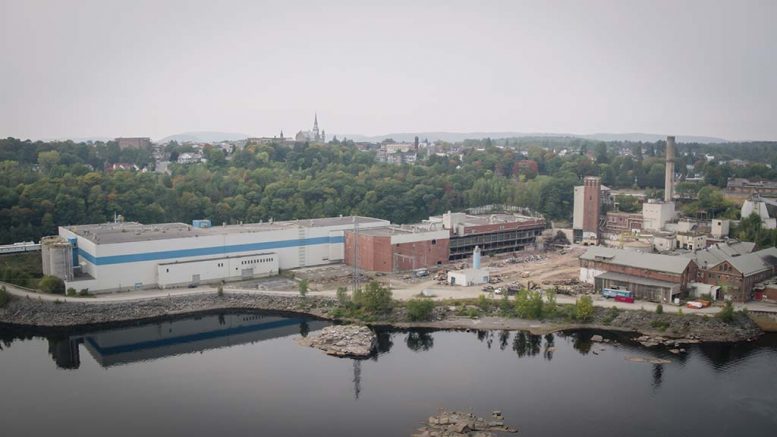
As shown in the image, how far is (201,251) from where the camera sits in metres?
15.5

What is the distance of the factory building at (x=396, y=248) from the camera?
55.2 feet

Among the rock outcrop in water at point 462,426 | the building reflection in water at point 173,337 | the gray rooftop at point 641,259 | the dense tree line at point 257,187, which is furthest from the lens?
the dense tree line at point 257,187

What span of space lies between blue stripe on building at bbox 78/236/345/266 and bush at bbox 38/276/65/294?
2.57 ft

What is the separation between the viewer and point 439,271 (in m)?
16.9

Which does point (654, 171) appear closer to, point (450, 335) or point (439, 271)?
point (439, 271)

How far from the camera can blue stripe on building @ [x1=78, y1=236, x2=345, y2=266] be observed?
1439cm

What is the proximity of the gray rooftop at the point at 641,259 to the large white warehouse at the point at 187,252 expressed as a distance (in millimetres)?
6517

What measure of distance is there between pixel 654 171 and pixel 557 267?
1644cm

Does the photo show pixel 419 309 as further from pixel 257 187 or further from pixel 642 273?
pixel 257 187

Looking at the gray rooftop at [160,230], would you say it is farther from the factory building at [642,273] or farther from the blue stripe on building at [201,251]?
the factory building at [642,273]

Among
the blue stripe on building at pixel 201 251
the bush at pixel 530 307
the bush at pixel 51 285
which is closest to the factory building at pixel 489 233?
the blue stripe on building at pixel 201 251

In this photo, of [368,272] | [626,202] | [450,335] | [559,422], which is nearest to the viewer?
[559,422]

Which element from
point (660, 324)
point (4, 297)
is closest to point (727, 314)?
point (660, 324)

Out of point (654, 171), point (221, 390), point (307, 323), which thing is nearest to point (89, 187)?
point (307, 323)
